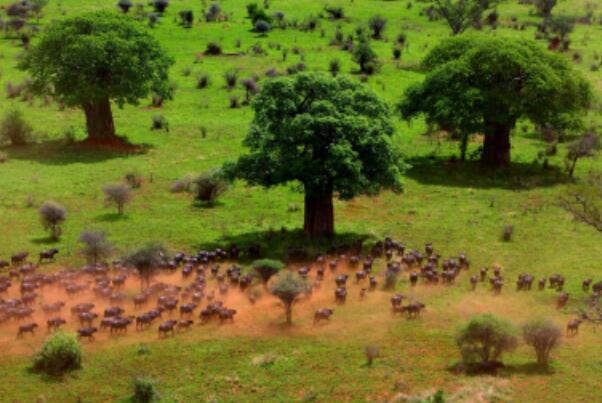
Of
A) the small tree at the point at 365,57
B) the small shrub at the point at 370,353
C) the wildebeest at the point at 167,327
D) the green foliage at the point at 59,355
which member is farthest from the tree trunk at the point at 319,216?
the small tree at the point at 365,57

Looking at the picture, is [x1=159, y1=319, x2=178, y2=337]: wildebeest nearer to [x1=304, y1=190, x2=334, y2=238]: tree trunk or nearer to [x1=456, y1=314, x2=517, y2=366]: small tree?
[x1=456, y1=314, x2=517, y2=366]: small tree

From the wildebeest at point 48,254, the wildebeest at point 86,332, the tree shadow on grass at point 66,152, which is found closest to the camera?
the wildebeest at point 86,332

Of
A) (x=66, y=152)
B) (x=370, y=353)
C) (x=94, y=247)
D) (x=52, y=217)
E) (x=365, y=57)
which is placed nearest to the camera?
(x=370, y=353)

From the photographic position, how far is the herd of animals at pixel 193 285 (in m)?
30.4

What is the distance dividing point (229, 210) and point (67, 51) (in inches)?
735

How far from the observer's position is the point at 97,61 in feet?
178

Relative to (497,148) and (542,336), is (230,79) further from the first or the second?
(542,336)

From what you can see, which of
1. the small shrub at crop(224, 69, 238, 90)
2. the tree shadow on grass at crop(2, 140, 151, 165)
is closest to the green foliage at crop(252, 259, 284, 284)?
the tree shadow on grass at crop(2, 140, 151, 165)

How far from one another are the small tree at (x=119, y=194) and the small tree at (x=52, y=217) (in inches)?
132

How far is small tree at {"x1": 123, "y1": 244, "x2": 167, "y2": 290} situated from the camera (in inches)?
1302

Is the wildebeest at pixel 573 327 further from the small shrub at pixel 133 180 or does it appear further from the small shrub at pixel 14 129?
the small shrub at pixel 14 129

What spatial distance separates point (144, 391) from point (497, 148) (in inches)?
1365

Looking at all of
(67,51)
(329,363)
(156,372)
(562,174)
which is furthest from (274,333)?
(67,51)

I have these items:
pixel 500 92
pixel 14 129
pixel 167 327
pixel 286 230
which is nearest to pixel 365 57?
pixel 500 92
